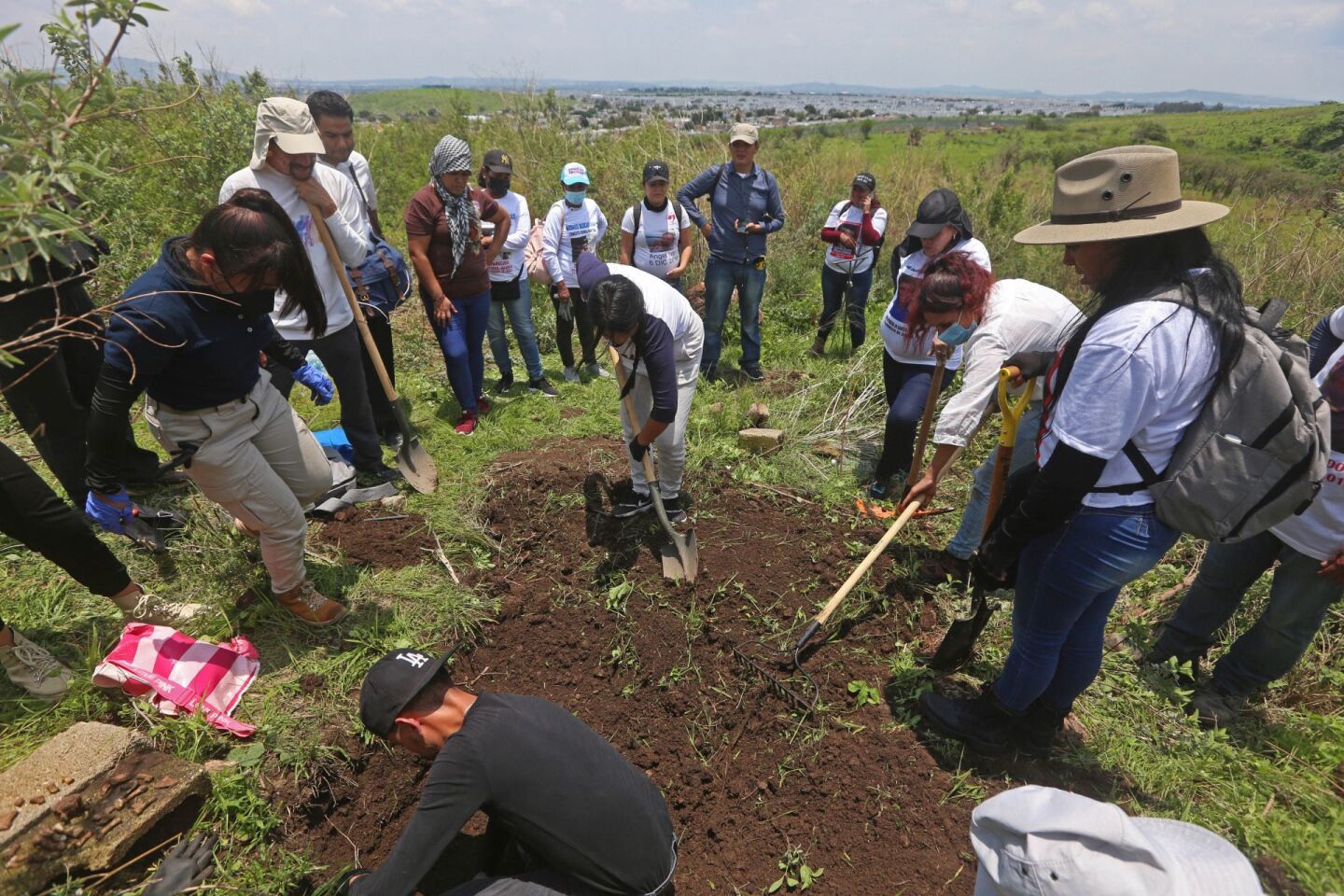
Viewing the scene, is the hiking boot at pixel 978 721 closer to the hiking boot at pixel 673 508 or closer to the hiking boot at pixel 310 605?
the hiking boot at pixel 673 508

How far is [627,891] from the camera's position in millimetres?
1857


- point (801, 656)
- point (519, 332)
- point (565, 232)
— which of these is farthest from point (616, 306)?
point (565, 232)

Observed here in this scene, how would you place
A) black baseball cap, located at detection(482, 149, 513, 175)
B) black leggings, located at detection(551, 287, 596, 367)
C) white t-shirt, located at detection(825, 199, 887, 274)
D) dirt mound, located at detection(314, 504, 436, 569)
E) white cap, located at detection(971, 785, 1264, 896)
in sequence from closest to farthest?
white cap, located at detection(971, 785, 1264, 896)
dirt mound, located at detection(314, 504, 436, 569)
black baseball cap, located at detection(482, 149, 513, 175)
black leggings, located at detection(551, 287, 596, 367)
white t-shirt, located at detection(825, 199, 887, 274)

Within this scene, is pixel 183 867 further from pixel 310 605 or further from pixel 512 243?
pixel 512 243

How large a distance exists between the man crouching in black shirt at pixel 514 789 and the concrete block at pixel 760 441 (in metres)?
2.91

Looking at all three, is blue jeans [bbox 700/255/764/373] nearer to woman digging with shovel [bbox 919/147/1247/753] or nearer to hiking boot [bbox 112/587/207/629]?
woman digging with shovel [bbox 919/147/1247/753]

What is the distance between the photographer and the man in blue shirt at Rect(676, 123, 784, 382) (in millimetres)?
5504

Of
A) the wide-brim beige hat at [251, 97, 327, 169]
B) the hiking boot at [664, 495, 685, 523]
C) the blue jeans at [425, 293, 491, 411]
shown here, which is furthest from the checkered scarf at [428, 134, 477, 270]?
the hiking boot at [664, 495, 685, 523]

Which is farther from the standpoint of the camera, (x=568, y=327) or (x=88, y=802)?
(x=568, y=327)

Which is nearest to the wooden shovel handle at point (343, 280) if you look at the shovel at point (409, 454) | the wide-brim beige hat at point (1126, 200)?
the shovel at point (409, 454)

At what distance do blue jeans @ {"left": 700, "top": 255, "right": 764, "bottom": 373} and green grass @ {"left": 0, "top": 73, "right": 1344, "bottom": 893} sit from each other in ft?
1.74

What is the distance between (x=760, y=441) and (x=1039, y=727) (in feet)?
8.13

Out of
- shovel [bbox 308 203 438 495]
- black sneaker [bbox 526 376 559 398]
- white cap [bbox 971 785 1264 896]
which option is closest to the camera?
white cap [bbox 971 785 1264 896]

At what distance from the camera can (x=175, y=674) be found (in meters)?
A: 2.56
